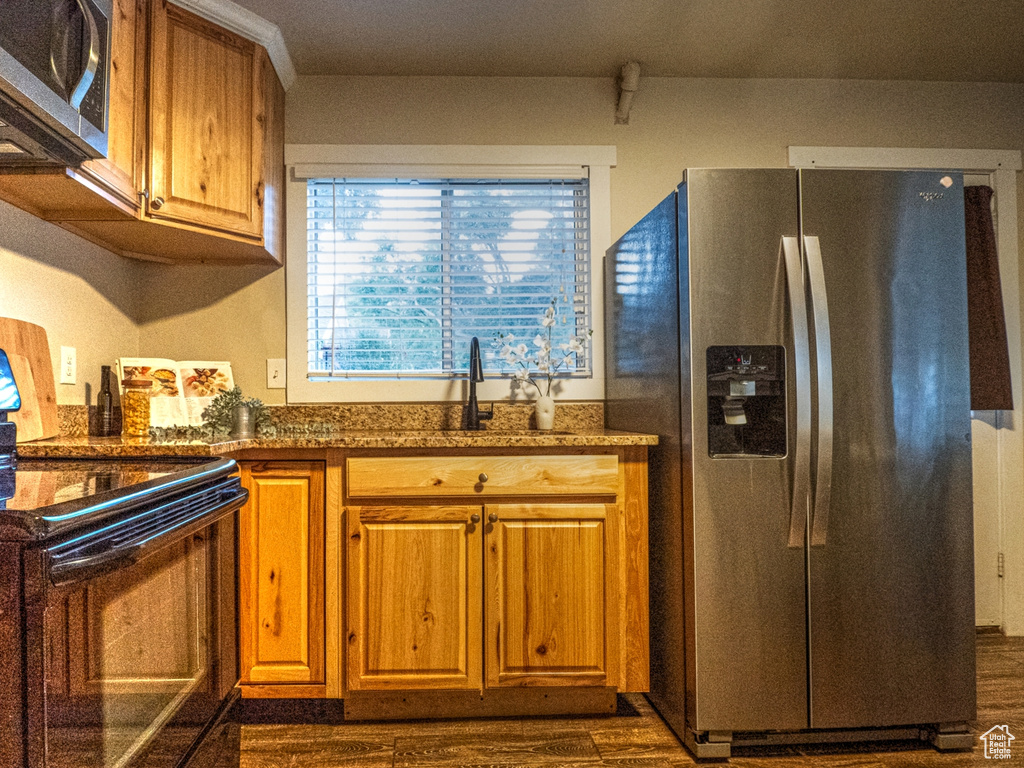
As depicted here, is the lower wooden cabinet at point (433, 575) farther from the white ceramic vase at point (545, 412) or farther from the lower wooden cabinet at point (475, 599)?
the white ceramic vase at point (545, 412)

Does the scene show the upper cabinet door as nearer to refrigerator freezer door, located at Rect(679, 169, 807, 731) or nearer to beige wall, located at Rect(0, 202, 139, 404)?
beige wall, located at Rect(0, 202, 139, 404)

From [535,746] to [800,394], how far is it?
4.00ft

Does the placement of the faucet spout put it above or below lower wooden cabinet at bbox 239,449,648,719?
above

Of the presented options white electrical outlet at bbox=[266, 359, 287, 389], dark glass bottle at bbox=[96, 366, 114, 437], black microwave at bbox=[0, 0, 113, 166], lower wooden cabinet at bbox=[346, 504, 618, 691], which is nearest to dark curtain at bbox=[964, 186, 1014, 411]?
lower wooden cabinet at bbox=[346, 504, 618, 691]

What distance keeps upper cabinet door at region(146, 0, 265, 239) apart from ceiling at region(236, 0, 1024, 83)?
0.22m

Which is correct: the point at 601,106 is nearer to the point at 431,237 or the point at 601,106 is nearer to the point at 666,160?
the point at 666,160

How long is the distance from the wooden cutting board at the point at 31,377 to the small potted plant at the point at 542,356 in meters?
1.48

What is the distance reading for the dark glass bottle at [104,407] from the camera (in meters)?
2.15

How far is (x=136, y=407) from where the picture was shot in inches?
81.7

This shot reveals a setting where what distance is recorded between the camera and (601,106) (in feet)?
8.65

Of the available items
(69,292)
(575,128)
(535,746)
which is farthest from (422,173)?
(535,746)

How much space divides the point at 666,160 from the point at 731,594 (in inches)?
67.7

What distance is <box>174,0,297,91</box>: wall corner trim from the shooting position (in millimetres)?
2072

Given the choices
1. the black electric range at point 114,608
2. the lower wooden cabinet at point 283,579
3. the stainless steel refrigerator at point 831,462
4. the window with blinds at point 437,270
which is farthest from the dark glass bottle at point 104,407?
the stainless steel refrigerator at point 831,462
